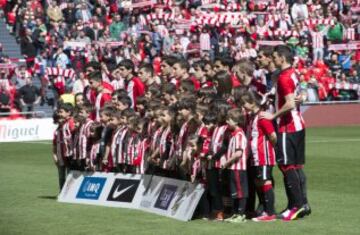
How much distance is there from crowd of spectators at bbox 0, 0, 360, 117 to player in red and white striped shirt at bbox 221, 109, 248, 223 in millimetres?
22501

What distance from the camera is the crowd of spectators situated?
37.3m

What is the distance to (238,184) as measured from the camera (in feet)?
42.8

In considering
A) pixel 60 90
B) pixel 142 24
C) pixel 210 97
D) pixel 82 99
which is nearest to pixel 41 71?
pixel 60 90

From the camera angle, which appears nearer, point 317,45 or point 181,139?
point 181,139

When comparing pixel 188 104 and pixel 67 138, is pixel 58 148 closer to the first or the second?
pixel 67 138

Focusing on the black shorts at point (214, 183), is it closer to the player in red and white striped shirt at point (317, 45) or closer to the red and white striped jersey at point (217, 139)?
the red and white striped jersey at point (217, 139)

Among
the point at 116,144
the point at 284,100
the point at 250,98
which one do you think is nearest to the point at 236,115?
the point at 250,98

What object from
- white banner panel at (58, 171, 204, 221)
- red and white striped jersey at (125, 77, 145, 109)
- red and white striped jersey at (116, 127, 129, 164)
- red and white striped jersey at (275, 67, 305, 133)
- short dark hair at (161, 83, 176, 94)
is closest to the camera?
red and white striped jersey at (275, 67, 305, 133)

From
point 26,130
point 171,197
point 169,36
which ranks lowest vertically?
point 26,130

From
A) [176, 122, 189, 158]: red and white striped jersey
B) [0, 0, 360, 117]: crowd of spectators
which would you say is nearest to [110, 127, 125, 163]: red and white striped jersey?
[176, 122, 189, 158]: red and white striped jersey

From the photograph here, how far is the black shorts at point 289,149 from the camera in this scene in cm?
1327

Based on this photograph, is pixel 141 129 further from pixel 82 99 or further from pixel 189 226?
pixel 189 226

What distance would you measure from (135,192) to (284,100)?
9.33ft

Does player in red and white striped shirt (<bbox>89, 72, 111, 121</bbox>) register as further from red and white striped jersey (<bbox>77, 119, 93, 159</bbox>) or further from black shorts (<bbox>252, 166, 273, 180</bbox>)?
black shorts (<bbox>252, 166, 273, 180</bbox>)
